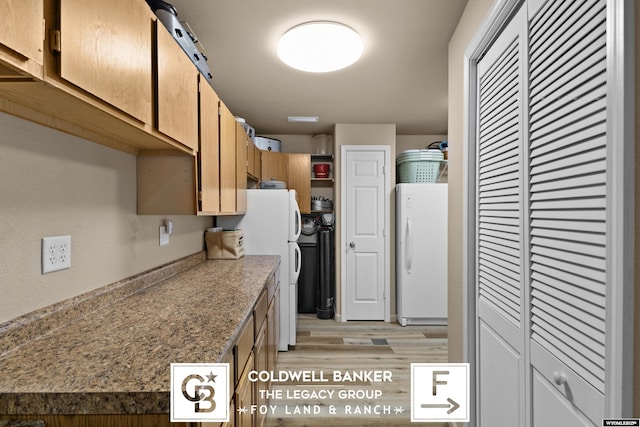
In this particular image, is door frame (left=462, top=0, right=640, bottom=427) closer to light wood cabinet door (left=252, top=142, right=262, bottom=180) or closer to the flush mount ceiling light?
the flush mount ceiling light

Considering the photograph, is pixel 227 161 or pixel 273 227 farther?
pixel 273 227

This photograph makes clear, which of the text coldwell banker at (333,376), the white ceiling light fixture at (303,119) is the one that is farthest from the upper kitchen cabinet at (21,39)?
the white ceiling light fixture at (303,119)

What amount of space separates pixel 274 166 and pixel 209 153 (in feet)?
6.83

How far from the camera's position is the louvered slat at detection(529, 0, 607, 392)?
795 mm

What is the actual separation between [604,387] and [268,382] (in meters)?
1.85

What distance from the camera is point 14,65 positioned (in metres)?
0.67

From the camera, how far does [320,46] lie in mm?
1982

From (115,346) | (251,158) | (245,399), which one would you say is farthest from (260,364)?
(251,158)

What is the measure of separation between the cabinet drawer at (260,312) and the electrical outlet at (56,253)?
0.82m

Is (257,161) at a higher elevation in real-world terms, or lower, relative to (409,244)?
higher

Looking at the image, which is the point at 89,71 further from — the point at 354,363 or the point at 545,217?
the point at 354,363

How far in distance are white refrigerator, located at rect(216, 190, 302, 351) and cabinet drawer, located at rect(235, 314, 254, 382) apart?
155cm

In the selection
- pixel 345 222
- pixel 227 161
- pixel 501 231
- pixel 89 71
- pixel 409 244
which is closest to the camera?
pixel 89 71

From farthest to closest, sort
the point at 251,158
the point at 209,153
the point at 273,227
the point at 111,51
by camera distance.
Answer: the point at 251,158 → the point at 273,227 → the point at 209,153 → the point at 111,51
